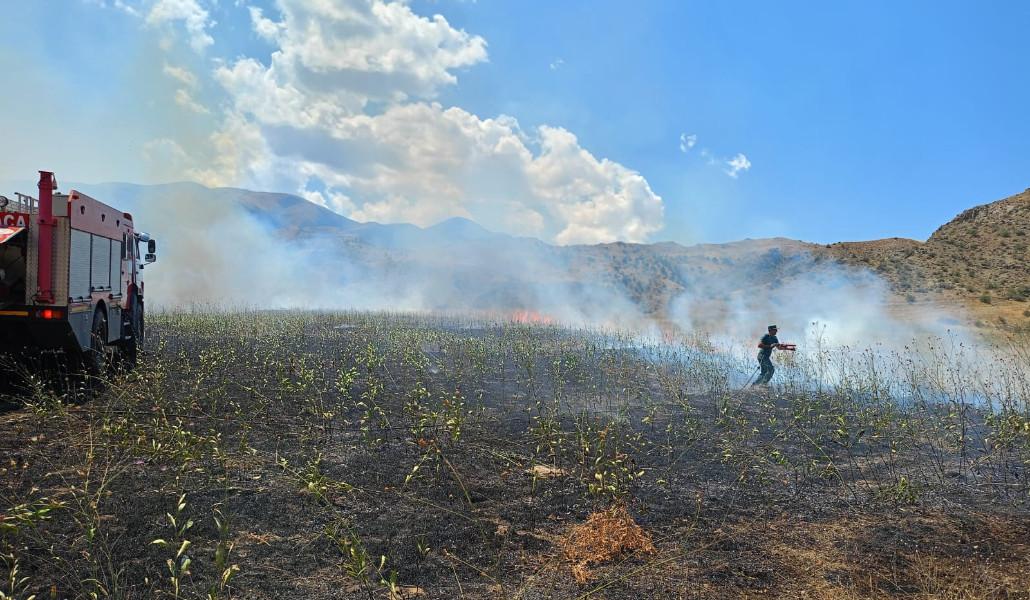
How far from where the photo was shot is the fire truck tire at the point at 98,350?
382 inches

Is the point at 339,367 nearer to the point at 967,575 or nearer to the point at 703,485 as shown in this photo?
the point at 703,485

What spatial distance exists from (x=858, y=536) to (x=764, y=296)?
116 feet

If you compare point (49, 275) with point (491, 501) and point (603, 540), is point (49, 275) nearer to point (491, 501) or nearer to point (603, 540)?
point (491, 501)

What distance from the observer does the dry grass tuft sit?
4590 mm

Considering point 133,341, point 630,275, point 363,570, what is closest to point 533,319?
point 133,341

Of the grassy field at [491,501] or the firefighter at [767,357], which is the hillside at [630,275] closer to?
the firefighter at [767,357]

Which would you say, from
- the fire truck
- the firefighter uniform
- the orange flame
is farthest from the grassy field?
the orange flame

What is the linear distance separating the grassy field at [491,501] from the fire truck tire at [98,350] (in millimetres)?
553

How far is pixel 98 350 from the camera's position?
10289 millimetres

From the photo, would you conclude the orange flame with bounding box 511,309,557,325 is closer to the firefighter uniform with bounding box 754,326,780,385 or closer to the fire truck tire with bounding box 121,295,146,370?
the firefighter uniform with bounding box 754,326,780,385

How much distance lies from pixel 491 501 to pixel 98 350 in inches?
327

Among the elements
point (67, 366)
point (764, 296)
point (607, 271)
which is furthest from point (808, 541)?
point (607, 271)

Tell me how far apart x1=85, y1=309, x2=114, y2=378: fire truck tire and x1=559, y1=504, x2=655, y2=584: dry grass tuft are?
8.00 metres

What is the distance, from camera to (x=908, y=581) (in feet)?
14.5
